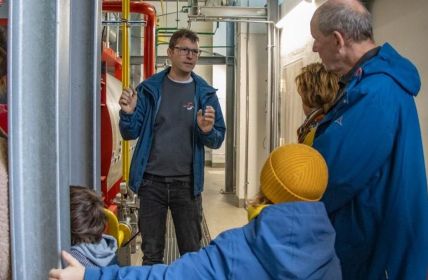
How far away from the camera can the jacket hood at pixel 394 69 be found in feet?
4.74

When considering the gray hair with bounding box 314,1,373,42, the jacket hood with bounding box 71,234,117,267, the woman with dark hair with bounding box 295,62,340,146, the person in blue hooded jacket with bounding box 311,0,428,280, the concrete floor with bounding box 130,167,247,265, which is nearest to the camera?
the jacket hood with bounding box 71,234,117,267

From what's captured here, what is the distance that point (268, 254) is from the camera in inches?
38.2

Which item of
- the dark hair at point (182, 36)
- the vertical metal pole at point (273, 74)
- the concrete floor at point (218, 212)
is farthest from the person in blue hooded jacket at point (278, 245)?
the vertical metal pole at point (273, 74)

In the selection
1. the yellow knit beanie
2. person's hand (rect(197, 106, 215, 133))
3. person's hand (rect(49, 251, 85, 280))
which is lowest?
person's hand (rect(49, 251, 85, 280))

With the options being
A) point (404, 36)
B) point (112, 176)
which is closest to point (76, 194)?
point (112, 176)

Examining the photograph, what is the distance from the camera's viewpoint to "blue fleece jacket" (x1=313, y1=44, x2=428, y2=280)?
138 cm

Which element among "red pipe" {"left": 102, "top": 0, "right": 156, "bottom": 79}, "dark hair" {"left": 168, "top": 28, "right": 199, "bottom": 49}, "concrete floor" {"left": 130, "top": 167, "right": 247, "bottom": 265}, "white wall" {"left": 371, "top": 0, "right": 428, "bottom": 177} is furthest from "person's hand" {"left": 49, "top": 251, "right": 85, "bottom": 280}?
"concrete floor" {"left": 130, "top": 167, "right": 247, "bottom": 265}

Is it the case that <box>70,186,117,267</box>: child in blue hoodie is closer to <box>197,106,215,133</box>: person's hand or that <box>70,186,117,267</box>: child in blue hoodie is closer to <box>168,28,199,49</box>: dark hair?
<box>197,106,215,133</box>: person's hand

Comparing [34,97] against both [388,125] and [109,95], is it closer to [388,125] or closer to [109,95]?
[388,125]

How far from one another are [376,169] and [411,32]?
1.31 meters

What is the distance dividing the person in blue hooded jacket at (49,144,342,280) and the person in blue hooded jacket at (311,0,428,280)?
383mm

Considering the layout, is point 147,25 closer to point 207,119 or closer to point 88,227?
point 207,119

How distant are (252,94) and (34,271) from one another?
5143 millimetres

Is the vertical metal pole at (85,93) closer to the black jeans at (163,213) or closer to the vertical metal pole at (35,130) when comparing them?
the vertical metal pole at (35,130)
